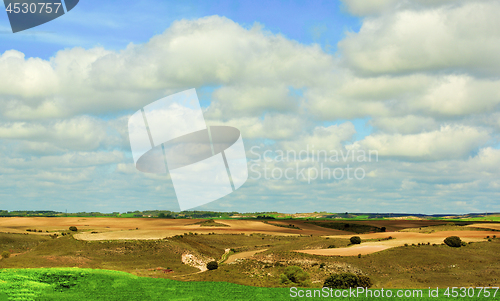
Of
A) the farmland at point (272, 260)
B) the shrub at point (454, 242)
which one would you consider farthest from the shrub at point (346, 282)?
the shrub at point (454, 242)

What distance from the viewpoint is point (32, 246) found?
9894cm

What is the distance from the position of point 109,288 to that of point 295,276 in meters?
22.5

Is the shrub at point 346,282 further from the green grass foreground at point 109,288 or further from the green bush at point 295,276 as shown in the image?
the green grass foreground at point 109,288

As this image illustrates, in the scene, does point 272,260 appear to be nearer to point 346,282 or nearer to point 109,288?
point 346,282

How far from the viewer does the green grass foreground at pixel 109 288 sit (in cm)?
4038

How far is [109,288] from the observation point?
150ft

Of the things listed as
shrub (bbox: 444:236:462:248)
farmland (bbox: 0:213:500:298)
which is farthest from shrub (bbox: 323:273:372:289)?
shrub (bbox: 444:236:462:248)

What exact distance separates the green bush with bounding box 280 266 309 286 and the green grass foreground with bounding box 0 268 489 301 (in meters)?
6.54

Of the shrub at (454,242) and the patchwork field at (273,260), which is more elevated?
the shrub at (454,242)

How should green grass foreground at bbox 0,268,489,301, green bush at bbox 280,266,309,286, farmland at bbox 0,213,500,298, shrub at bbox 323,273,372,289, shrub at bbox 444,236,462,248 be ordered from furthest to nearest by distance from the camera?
1. shrub at bbox 444,236,462,248
2. farmland at bbox 0,213,500,298
3. green bush at bbox 280,266,309,286
4. shrub at bbox 323,273,372,289
5. green grass foreground at bbox 0,268,489,301

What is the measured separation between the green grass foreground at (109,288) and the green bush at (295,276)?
6541 mm

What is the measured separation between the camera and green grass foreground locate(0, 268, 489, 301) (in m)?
40.4

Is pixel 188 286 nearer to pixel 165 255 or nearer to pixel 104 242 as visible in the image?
pixel 165 255

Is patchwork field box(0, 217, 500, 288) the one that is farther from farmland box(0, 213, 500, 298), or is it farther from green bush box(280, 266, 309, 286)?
green bush box(280, 266, 309, 286)
